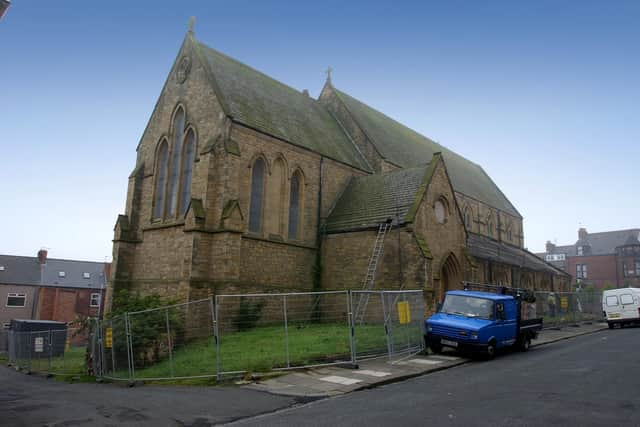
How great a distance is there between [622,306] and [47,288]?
176ft

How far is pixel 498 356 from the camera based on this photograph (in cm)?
1569

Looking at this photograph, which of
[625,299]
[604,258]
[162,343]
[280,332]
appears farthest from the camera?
[604,258]

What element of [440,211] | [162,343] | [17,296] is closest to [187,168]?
[162,343]

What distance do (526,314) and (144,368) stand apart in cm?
1462

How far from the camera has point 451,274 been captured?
22703 mm

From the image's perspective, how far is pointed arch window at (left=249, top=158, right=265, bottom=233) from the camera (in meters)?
21.2

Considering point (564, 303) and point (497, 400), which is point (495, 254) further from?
point (497, 400)

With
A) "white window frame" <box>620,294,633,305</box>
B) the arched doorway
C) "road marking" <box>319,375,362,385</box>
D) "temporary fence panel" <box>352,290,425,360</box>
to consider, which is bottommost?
"road marking" <box>319,375,362,385</box>

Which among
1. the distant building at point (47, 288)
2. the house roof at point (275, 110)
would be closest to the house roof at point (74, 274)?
the distant building at point (47, 288)

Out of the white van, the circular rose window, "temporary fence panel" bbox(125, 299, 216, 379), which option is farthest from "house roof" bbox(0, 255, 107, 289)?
the white van

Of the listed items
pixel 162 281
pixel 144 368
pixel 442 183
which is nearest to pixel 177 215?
pixel 162 281

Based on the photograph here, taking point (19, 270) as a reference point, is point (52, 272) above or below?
below

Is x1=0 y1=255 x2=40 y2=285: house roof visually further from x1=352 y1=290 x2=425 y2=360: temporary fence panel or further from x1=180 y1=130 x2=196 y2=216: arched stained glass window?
x1=352 y1=290 x2=425 y2=360: temporary fence panel

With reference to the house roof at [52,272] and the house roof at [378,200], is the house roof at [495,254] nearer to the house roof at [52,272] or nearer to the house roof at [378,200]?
the house roof at [378,200]
